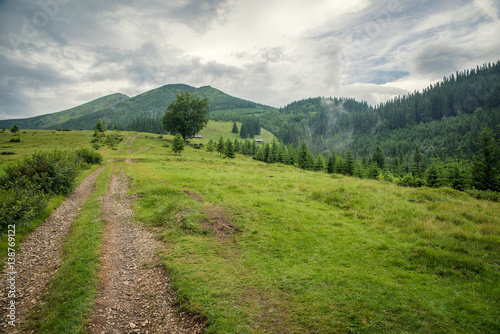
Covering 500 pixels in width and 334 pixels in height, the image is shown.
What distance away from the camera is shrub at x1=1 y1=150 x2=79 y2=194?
16.7 meters

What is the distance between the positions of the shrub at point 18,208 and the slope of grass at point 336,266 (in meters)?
6.11

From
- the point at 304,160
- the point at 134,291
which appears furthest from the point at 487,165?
the point at 134,291

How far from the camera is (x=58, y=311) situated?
6730 millimetres

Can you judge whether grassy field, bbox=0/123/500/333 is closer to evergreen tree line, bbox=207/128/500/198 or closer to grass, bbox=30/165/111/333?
grass, bbox=30/165/111/333

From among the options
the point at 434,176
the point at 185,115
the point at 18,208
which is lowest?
the point at 434,176

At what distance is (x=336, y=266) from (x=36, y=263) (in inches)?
532

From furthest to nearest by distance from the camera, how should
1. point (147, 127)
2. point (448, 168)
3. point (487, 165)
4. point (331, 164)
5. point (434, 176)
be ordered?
point (147, 127) < point (331, 164) < point (434, 176) < point (448, 168) < point (487, 165)

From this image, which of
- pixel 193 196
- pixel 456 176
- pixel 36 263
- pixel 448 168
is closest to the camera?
pixel 36 263

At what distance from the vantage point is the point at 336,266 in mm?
9062

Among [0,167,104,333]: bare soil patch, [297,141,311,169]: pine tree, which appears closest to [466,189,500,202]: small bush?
[0,167,104,333]: bare soil patch

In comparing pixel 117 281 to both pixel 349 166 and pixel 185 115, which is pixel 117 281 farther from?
pixel 185 115

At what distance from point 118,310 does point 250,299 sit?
455 centimetres

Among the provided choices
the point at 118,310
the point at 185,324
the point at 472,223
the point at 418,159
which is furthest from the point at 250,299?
the point at 418,159

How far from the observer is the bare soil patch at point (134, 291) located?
672 cm
